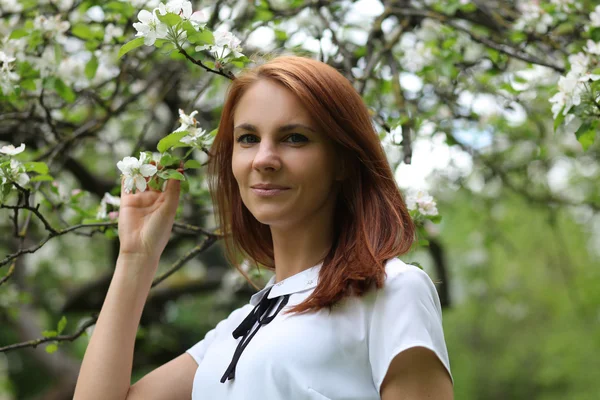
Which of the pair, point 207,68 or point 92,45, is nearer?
point 207,68

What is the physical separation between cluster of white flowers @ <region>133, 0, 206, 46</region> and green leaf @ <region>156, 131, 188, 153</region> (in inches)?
9.2

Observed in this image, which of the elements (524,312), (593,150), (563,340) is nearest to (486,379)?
(524,312)

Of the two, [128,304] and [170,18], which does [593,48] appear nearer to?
[170,18]

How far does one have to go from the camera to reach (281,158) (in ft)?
5.48

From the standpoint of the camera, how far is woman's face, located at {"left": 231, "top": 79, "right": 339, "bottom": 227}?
167cm

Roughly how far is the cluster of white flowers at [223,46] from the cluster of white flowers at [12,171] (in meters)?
0.60

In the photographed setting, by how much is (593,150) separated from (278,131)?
3.73m

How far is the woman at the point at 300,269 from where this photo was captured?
4.79 ft

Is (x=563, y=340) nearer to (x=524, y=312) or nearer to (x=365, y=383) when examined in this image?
(x=524, y=312)

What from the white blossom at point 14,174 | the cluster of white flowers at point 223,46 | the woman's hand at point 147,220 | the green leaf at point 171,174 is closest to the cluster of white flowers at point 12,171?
the white blossom at point 14,174

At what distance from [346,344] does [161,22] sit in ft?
2.92

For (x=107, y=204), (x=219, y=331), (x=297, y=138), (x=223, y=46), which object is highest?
(x=223, y=46)

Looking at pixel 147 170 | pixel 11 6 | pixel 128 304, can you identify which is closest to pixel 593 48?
pixel 147 170

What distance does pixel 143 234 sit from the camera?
1.98 meters
